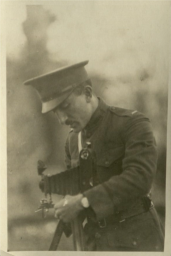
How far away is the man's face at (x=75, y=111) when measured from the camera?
1.26m

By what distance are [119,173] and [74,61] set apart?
1.28 feet

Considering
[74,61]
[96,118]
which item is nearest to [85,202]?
[96,118]

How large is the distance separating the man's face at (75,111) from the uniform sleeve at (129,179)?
13cm

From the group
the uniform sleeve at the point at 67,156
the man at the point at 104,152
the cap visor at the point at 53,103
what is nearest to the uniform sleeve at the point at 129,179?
the man at the point at 104,152

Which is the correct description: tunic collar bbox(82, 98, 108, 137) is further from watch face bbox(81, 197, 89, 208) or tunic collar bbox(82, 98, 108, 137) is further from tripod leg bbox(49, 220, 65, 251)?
tripod leg bbox(49, 220, 65, 251)

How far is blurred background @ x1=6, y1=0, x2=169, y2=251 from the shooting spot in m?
1.27

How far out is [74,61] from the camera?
1265 millimetres

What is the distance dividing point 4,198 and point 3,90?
1.18 ft

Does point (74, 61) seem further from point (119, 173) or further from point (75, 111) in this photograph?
point (119, 173)

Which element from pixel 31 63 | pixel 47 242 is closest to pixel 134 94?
pixel 31 63

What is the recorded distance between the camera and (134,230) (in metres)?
1.28

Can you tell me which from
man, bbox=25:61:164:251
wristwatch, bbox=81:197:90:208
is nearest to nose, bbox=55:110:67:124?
man, bbox=25:61:164:251

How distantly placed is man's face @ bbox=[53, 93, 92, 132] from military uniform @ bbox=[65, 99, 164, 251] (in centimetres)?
2

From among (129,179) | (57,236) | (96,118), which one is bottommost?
(57,236)
